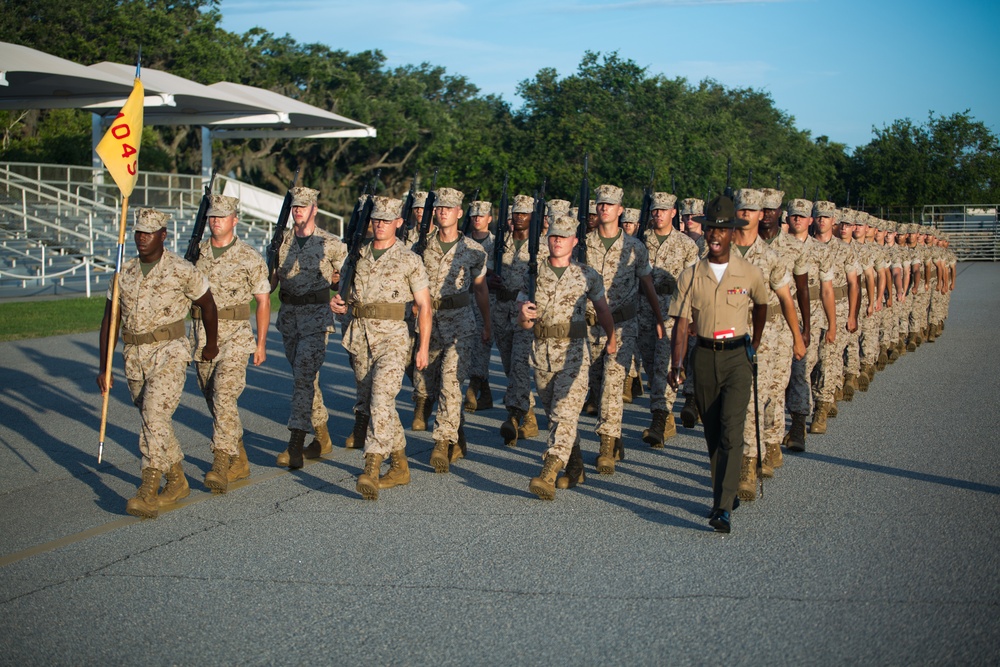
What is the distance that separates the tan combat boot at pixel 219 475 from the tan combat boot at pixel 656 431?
3599mm

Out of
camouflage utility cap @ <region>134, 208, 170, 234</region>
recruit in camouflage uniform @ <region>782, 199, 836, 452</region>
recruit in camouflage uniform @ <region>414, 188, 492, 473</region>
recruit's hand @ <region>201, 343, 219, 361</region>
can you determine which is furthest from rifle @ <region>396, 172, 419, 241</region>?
camouflage utility cap @ <region>134, 208, 170, 234</region>

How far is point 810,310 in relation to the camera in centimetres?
938

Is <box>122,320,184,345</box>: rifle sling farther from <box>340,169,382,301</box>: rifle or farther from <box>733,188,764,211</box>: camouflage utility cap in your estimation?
<box>733,188,764,211</box>: camouflage utility cap

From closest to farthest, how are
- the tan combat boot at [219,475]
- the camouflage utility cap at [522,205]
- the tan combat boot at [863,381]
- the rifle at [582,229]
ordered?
the tan combat boot at [219,475] < the rifle at [582,229] < the camouflage utility cap at [522,205] < the tan combat boot at [863,381]

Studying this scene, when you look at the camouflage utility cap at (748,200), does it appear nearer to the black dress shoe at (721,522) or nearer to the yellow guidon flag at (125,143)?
the black dress shoe at (721,522)

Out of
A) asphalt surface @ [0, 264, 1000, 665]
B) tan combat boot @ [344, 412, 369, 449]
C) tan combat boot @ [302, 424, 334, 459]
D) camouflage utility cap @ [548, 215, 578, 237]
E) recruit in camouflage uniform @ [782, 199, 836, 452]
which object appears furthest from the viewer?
tan combat boot @ [344, 412, 369, 449]

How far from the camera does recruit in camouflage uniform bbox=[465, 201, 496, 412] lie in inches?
459

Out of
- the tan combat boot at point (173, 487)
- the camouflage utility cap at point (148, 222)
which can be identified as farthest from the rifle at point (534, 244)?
the tan combat boot at point (173, 487)

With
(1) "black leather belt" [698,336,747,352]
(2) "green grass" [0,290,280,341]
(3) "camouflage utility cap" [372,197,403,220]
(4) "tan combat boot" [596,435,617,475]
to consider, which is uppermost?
(3) "camouflage utility cap" [372,197,403,220]

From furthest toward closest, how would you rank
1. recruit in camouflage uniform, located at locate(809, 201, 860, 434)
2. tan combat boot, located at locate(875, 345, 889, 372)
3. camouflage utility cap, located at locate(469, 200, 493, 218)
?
1. tan combat boot, located at locate(875, 345, 889, 372)
2. camouflage utility cap, located at locate(469, 200, 493, 218)
3. recruit in camouflage uniform, located at locate(809, 201, 860, 434)

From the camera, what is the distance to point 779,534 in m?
6.83

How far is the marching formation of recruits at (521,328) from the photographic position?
289 inches

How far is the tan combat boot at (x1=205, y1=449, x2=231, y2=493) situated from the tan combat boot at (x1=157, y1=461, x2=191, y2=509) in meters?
0.22

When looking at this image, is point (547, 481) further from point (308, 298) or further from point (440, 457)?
point (308, 298)
